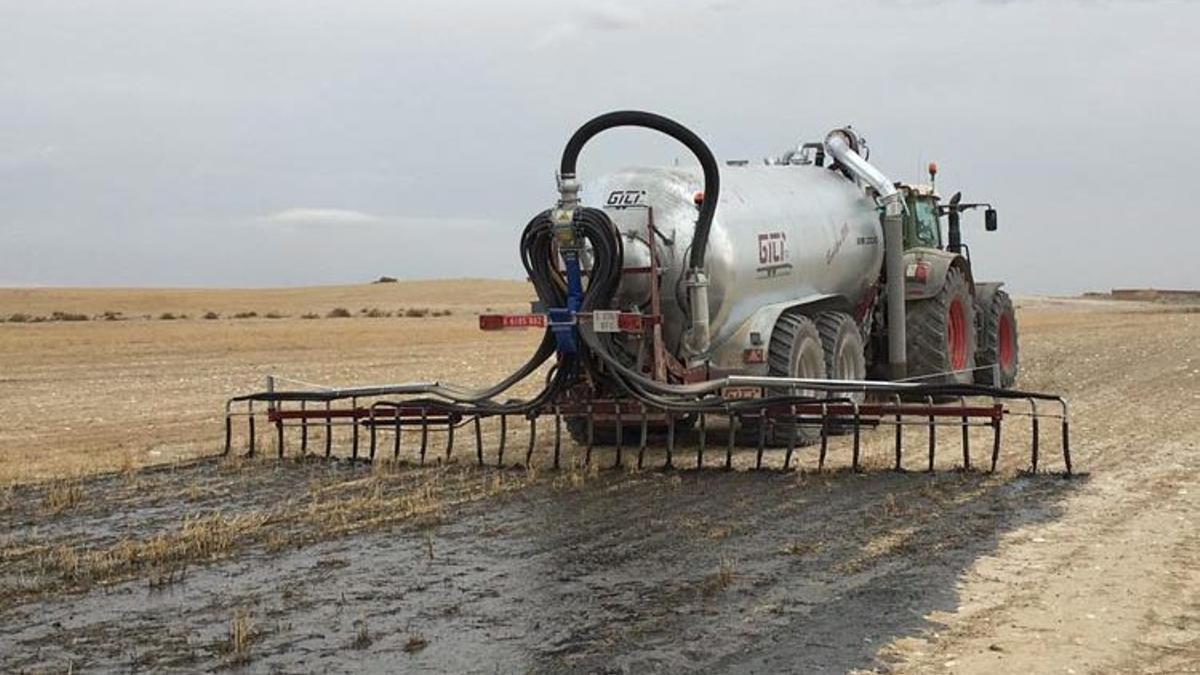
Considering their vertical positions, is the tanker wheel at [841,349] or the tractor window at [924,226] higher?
the tractor window at [924,226]

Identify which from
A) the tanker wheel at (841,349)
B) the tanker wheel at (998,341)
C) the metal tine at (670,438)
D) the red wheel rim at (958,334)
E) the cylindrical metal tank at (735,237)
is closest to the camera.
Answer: the metal tine at (670,438)

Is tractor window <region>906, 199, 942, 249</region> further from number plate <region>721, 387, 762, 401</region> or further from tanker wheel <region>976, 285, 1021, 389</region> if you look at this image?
number plate <region>721, 387, 762, 401</region>

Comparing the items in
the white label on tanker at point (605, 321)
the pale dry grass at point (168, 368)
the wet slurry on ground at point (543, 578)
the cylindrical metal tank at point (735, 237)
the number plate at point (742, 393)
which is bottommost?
the wet slurry on ground at point (543, 578)

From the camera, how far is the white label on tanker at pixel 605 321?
456 inches

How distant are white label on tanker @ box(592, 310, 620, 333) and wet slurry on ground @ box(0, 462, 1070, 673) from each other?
1.22 meters

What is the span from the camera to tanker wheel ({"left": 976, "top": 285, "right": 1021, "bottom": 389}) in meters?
18.5

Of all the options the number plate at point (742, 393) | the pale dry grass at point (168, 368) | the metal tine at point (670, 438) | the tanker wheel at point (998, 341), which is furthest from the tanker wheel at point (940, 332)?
A: the pale dry grass at point (168, 368)

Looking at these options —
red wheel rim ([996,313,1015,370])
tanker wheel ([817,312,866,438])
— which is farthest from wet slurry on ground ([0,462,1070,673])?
red wheel rim ([996,313,1015,370])

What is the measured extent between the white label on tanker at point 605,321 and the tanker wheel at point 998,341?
7.90m

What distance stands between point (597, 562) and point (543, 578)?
1.55 feet

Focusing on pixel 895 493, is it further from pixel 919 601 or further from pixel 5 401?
pixel 5 401

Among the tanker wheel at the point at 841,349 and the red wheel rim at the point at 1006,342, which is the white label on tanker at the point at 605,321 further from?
the red wheel rim at the point at 1006,342

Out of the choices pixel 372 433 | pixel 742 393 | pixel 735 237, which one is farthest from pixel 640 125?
pixel 372 433

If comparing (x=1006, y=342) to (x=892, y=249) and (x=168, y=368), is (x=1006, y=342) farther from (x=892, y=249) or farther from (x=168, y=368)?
(x=168, y=368)
